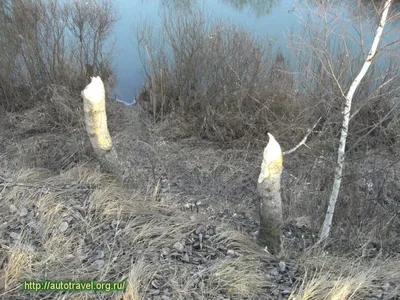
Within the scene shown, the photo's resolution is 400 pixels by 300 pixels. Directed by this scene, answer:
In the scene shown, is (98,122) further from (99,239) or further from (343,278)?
(343,278)

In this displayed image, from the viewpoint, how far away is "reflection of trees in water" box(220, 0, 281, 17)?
9.11 m

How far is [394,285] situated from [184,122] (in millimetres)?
5165

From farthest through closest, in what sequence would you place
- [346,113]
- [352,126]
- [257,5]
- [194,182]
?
[257,5] < [352,126] < [194,182] < [346,113]

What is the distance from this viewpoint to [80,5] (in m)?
7.85

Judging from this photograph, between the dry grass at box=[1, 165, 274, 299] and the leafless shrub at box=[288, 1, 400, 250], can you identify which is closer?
the dry grass at box=[1, 165, 274, 299]

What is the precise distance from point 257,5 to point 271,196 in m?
6.43

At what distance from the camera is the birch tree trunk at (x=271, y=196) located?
3664 mm

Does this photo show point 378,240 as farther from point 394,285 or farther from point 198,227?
point 198,227

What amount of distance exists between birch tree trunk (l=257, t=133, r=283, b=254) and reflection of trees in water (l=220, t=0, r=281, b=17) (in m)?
5.94

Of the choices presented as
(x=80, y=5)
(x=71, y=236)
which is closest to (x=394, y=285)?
(x=71, y=236)

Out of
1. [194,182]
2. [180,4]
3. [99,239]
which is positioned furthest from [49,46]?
[99,239]

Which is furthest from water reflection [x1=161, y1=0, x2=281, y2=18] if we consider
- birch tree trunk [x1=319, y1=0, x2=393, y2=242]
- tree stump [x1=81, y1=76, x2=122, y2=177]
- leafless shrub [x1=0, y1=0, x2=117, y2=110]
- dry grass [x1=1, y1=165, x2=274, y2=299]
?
birch tree trunk [x1=319, y1=0, x2=393, y2=242]

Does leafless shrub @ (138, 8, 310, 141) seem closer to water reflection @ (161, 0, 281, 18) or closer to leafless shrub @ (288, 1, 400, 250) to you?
leafless shrub @ (288, 1, 400, 250)

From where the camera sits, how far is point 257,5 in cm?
933
